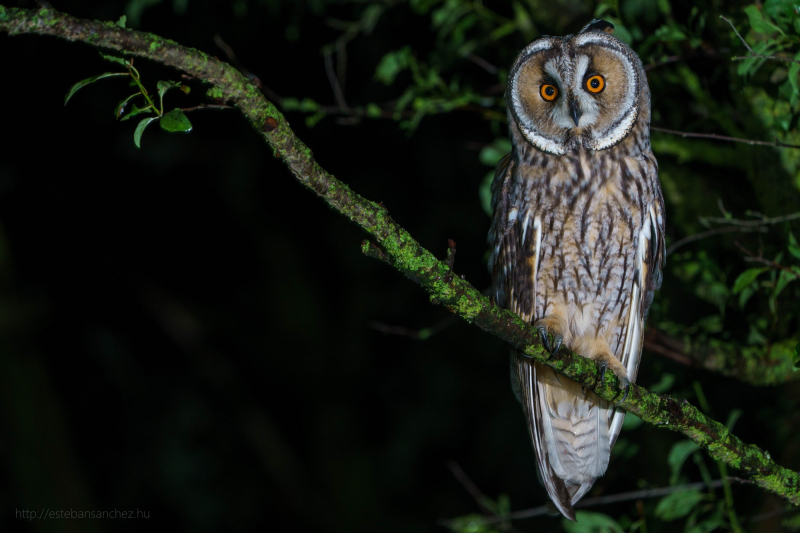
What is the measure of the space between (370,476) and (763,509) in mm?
2956

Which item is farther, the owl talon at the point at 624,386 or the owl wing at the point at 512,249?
the owl wing at the point at 512,249

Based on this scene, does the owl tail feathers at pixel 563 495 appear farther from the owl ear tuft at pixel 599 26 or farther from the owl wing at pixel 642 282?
the owl ear tuft at pixel 599 26

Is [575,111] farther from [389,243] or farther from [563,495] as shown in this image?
[563,495]

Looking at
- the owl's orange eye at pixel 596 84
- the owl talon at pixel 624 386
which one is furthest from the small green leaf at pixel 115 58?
the owl's orange eye at pixel 596 84

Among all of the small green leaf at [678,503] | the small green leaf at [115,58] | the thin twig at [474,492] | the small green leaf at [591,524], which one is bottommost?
the thin twig at [474,492]

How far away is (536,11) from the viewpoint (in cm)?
300

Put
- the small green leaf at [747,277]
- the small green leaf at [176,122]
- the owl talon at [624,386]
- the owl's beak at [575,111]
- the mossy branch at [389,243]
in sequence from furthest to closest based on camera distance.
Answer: the owl's beak at [575,111]
the small green leaf at [747,277]
the owl talon at [624,386]
the small green leaf at [176,122]
the mossy branch at [389,243]

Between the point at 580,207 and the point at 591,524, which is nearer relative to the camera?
the point at 580,207

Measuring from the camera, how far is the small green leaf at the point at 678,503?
2.14 metres

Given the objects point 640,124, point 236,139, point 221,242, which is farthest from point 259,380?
point 640,124

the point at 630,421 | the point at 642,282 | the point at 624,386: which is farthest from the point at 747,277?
the point at 630,421

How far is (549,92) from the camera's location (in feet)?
7.18

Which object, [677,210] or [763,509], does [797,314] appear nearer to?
[677,210]

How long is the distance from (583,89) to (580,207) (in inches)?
14.6
